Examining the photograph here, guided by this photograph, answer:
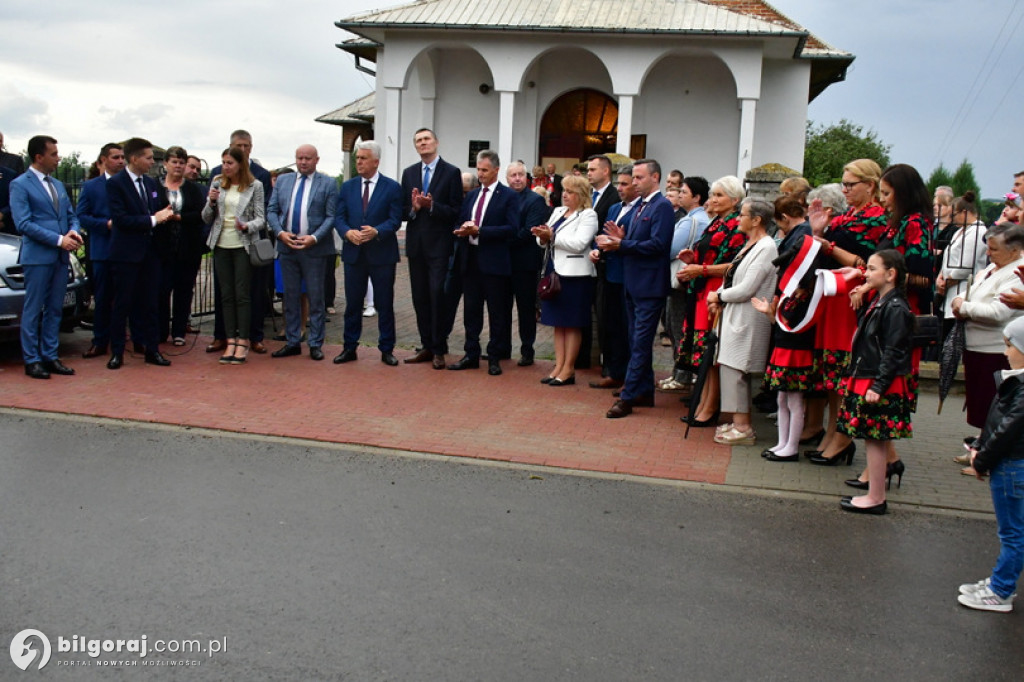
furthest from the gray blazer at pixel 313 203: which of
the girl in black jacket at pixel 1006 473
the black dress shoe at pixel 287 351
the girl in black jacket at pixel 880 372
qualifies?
the girl in black jacket at pixel 1006 473

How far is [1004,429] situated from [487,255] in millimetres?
6435

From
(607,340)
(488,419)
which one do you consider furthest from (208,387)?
(607,340)

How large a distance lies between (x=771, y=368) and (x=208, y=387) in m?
5.11

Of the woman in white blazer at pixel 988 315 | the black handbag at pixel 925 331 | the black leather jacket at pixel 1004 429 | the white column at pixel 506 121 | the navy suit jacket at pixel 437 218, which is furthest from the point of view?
the white column at pixel 506 121

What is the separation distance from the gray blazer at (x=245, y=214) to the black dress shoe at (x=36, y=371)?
2167mm

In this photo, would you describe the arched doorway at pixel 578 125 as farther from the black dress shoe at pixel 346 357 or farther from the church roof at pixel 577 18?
the black dress shoe at pixel 346 357

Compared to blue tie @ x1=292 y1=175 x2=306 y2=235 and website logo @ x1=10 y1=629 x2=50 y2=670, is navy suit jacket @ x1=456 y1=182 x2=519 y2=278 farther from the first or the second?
website logo @ x1=10 y1=629 x2=50 y2=670

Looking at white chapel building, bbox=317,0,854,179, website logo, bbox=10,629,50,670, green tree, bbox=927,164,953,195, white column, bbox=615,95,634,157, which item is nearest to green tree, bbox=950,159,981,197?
green tree, bbox=927,164,953,195

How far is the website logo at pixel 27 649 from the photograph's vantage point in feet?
12.9

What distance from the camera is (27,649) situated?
4039mm

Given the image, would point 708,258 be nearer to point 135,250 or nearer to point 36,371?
point 135,250

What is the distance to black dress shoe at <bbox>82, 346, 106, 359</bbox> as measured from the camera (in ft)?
34.0

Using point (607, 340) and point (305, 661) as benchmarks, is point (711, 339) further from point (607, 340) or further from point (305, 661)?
point (305, 661)

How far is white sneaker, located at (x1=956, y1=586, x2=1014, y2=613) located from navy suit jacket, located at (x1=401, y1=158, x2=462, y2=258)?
6764 millimetres
